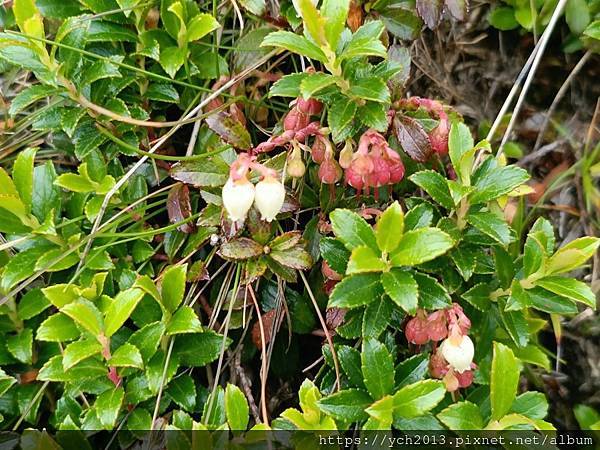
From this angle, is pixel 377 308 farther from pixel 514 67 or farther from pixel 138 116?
pixel 514 67

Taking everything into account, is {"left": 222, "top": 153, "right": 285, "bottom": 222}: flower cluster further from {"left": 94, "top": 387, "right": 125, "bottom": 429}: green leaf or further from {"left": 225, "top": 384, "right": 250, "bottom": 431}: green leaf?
{"left": 94, "top": 387, "right": 125, "bottom": 429}: green leaf

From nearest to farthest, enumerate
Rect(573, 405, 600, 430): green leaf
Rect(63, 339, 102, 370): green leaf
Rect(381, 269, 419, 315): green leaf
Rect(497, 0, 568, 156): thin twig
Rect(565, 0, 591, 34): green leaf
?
Rect(381, 269, 419, 315): green leaf
Rect(63, 339, 102, 370): green leaf
Rect(497, 0, 568, 156): thin twig
Rect(573, 405, 600, 430): green leaf
Rect(565, 0, 591, 34): green leaf

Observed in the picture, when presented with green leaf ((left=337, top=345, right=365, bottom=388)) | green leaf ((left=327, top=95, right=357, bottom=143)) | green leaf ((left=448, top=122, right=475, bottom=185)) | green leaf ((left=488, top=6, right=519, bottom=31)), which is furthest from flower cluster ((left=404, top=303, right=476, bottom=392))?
green leaf ((left=488, top=6, right=519, bottom=31))

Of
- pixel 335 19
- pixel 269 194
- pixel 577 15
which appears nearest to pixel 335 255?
pixel 269 194

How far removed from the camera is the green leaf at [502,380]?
3.43 feet

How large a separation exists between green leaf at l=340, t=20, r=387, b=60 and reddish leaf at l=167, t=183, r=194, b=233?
0.45 metres

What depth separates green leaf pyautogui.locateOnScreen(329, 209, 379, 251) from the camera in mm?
1062

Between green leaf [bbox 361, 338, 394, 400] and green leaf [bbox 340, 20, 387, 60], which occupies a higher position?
green leaf [bbox 340, 20, 387, 60]

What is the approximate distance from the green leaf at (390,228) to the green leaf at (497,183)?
0.16m

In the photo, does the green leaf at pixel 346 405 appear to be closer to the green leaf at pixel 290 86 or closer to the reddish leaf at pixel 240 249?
the reddish leaf at pixel 240 249

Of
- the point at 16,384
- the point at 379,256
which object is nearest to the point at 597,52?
the point at 379,256

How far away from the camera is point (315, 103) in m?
1.18

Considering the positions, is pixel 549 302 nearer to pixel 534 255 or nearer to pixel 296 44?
pixel 534 255

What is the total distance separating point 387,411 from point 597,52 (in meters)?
1.13
